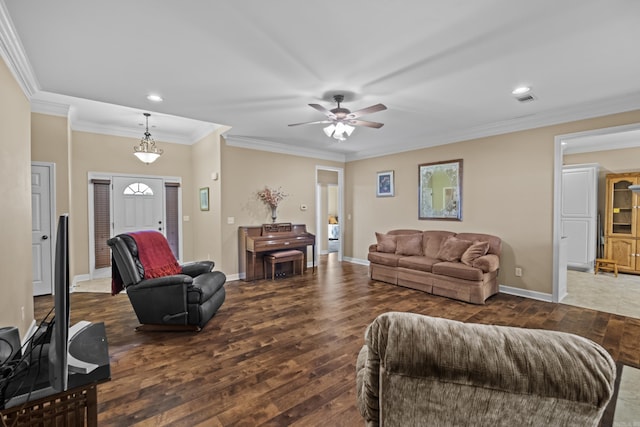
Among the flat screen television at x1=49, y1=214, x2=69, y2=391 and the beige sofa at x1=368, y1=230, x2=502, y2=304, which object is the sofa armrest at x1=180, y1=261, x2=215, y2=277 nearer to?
the flat screen television at x1=49, y1=214, x2=69, y2=391

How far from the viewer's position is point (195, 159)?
6.23 meters

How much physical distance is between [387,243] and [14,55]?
5158 mm

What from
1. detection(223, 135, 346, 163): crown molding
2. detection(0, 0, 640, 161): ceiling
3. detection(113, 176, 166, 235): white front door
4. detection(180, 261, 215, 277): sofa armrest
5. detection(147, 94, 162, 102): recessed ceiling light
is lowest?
detection(180, 261, 215, 277): sofa armrest

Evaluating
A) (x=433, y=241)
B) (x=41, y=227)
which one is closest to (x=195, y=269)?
(x=41, y=227)

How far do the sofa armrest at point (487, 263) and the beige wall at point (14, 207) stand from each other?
16.2 ft

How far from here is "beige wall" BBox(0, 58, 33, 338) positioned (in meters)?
2.25

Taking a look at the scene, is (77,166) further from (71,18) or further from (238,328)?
(238,328)

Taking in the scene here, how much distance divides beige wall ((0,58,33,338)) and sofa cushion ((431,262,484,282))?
4660mm

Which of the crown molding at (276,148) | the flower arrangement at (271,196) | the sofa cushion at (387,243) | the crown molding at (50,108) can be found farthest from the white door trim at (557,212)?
the crown molding at (50,108)

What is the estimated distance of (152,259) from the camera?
132 inches

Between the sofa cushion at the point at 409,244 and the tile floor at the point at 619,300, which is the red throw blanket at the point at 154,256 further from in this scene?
the tile floor at the point at 619,300

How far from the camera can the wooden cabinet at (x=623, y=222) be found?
17.7ft

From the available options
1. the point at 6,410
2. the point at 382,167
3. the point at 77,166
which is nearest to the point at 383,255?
the point at 382,167

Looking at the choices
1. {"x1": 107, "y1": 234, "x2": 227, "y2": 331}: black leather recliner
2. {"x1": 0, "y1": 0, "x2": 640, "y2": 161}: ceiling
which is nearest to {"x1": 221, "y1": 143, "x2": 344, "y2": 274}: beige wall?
{"x1": 0, "y1": 0, "x2": 640, "y2": 161}: ceiling
